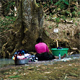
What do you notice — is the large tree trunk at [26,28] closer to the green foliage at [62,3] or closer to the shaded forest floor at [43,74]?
the shaded forest floor at [43,74]

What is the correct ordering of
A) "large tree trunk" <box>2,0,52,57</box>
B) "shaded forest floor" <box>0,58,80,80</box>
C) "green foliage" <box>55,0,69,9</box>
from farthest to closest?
1. "green foliage" <box>55,0,69,9</box>
2. "large tree trunk" <box>2,0,52,57</box>
3. "shaded forest floor" <box>0,58,80,80</box>

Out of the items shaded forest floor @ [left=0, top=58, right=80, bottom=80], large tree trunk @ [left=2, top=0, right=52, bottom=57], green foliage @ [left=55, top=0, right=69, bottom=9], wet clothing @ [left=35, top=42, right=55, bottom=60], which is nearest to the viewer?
shaded forest floor @ [left=0, top=58, right=80, bottom=80]

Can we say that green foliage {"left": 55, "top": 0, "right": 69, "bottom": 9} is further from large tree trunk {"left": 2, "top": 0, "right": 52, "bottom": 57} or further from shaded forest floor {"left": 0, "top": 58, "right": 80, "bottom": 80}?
shaded forest floor {"left": 0, "top": 58, "right": 80, "bottom": 80}

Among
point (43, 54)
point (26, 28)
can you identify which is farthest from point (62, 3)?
point (43, 54)

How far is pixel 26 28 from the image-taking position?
28.4ft

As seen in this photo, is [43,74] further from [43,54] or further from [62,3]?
[62,3]

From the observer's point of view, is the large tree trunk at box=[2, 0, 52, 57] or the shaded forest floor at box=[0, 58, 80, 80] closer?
the shaded forest floor at box=[0, 58, 80, 80]

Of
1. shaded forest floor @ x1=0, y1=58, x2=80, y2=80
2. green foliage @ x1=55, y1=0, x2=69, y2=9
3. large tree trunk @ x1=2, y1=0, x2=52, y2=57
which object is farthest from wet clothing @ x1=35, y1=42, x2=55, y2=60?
green foliage @ x1=55, y1=0, x2=69, y2=9

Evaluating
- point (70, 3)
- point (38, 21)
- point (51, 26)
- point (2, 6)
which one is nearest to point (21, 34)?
point (38, 21)

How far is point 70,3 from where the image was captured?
15.2 meters

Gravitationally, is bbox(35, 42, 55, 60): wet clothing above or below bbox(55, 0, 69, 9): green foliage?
below

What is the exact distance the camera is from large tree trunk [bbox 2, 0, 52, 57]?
873 centimetres

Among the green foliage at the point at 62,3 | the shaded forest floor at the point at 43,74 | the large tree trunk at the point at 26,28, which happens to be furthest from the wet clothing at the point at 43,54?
the green foliage at the point at 62,3

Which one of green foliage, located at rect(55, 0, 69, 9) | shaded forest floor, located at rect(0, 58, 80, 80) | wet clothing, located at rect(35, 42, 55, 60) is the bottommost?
wet clothing, located at rect(35, 42, 55, 60)
